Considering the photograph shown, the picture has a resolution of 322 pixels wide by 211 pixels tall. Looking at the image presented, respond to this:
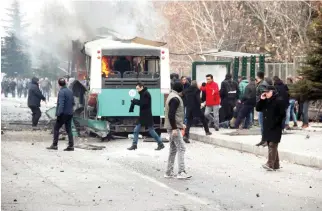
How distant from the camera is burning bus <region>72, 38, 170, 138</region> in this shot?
77.6 ft

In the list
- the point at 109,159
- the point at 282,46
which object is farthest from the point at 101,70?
the point at 282,46

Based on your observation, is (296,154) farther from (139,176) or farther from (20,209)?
(20,209)

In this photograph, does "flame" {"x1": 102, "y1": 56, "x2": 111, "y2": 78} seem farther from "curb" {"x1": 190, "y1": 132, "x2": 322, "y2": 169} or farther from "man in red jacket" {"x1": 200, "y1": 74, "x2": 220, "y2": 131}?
"curb" {"x1": 190, "y1": 132, "x2": 322, "y2": 169}

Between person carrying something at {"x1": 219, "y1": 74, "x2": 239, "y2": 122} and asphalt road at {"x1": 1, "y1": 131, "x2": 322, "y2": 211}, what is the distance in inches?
269

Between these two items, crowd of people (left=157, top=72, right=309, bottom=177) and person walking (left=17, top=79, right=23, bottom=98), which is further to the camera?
person walking (left=17, top=79, right=23, bottom=98)

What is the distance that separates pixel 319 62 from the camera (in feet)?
43.8

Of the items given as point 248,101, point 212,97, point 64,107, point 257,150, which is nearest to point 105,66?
point 212,97

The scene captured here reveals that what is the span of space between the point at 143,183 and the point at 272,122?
136 inches

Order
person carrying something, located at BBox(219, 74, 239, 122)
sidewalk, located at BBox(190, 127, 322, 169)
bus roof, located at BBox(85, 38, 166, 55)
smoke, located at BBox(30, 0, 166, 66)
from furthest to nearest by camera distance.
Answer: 1. smoke, located at BBox(30, 0, 166, 66)
2. person carrying something, located at BBox(219, 74, 239, 122)
3. bus roof, located at BBox(85, 38, 166, 55)
4. sidewalk, located at BBox(190, 127, 322, 169)

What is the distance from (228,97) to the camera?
89.4ft

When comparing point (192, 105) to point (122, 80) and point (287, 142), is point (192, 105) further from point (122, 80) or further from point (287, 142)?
point (287, 142)

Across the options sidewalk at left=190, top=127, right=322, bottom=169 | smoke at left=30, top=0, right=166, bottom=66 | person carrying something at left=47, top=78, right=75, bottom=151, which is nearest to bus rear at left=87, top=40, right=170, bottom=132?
sidewalk at left=190, top=127, right=322, bottom=169

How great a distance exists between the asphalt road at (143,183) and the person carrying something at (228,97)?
6.83m

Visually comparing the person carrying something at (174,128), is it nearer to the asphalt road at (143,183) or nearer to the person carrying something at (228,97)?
the asphalt road at (143,183)
